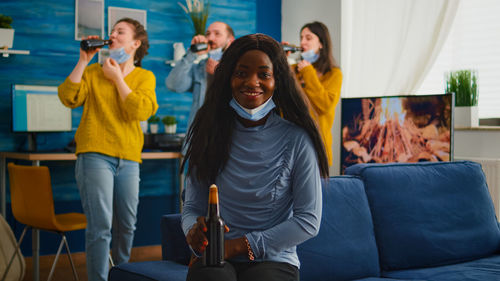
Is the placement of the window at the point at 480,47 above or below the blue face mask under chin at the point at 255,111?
above

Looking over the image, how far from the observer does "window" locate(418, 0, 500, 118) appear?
3805 millimetres

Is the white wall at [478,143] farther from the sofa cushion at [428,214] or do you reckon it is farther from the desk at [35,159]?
the desk at [35,159]

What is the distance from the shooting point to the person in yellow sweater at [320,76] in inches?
127

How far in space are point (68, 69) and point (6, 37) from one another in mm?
538

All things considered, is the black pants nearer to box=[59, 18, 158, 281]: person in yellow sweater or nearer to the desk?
box=[59, 18, 158, 281]: person in yellow sweater

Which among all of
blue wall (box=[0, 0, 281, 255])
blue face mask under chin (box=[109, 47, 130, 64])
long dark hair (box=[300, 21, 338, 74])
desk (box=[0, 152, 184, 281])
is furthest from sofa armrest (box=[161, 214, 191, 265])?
blue wall (box=[0, 0, 281, 255])

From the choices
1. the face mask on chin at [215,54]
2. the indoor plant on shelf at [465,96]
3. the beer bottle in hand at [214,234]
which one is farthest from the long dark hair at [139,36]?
the indoor plant on shelf at [465,96]

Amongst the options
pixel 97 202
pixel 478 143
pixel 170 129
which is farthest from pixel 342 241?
pixel 170 129

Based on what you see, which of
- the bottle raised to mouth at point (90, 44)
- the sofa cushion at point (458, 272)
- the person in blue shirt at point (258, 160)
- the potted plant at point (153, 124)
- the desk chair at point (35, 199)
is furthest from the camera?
the potted plant at point (153, 124)

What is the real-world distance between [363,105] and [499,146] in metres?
0.91

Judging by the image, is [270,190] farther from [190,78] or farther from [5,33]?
[5,33]

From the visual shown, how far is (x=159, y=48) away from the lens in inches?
185

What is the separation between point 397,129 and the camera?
3551 millimetres

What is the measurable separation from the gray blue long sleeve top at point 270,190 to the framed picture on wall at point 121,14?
125 inches
